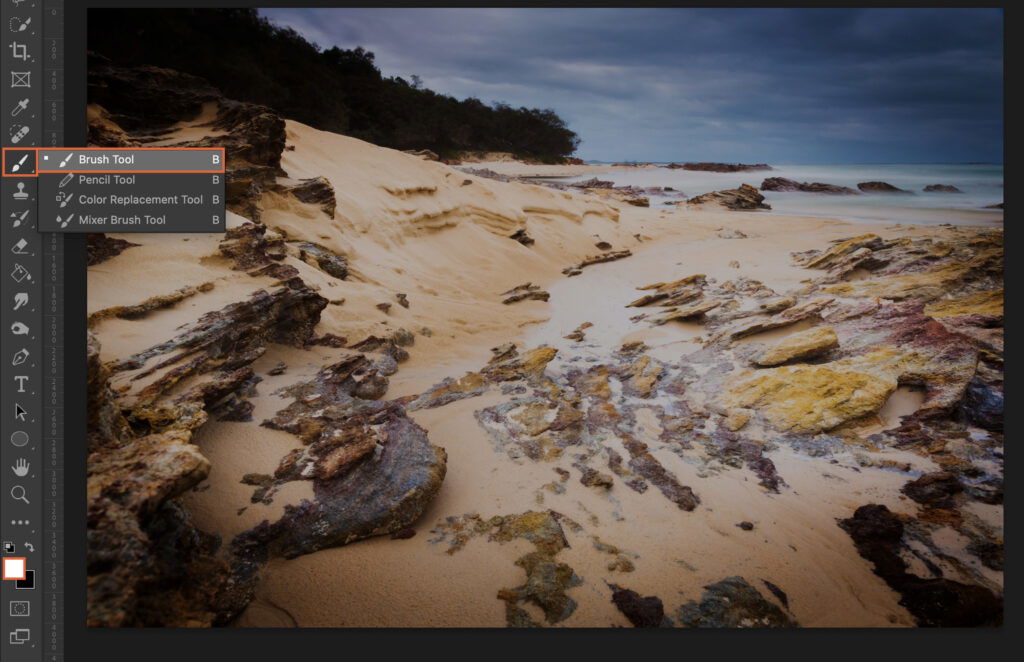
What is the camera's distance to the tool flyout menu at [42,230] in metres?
1.71

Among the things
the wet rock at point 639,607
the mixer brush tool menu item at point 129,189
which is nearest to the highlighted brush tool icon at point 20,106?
the mixer brush tool menu item at point 129,189

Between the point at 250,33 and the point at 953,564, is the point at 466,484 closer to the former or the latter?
the point at 953,564

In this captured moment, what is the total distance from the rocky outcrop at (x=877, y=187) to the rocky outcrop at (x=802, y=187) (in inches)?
8.8

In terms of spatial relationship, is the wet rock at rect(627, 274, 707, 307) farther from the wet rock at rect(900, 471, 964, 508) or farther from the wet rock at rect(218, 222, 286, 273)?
the wet rock at rect(218, 222, 286, 273)

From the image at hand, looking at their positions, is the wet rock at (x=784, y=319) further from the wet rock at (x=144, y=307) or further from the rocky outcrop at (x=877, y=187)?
the wet rock at (x=144, y=307)

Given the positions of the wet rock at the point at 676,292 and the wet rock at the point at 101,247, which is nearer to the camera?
the wet rock at the point at 101,247

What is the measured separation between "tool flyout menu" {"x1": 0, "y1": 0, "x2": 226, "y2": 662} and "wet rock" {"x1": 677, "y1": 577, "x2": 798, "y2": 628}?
252cm

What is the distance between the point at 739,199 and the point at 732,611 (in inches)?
398

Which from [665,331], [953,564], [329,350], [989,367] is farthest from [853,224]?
[329,350]

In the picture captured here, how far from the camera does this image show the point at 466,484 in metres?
2.57

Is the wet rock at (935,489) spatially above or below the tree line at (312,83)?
below

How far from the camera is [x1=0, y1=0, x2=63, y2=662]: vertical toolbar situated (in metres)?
1.70

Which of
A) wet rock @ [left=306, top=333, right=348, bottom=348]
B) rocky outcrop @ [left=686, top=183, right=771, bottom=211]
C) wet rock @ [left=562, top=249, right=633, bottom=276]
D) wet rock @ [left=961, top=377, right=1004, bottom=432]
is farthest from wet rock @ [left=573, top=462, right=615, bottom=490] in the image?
rocky outcrop @ [left=686, top=183, right=771, bottom=211]

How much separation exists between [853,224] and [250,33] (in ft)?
43.1
